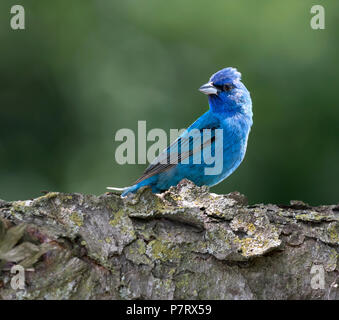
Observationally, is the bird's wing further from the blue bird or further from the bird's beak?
the bird's beak

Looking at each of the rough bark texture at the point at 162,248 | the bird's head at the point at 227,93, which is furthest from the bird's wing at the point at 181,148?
the rough bark texture at the point at 162,248

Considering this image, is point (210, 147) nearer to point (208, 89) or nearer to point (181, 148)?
point (181, 148)

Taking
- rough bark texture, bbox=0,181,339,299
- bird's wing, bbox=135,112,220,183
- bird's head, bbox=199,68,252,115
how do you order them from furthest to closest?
bird's head, bbox=199,68,252,115, bird's wing, bbox=135,112,220,183, rough bark texture, bbox=0,181,339,299

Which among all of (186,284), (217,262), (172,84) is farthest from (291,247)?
(172,84)

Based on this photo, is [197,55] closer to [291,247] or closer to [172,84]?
[172,84]

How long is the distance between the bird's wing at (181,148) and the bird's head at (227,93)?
277 millimetres

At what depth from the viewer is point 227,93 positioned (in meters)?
7.13

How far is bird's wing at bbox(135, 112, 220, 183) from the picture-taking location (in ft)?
20.7

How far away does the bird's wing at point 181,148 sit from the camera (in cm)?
631

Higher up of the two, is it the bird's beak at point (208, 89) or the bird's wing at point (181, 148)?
the bird's beak at point (208, 89)

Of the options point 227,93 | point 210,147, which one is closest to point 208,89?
point 227,93

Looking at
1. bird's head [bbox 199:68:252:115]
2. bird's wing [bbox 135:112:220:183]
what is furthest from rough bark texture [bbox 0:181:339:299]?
bird's head [bbox 199:68:252:115]

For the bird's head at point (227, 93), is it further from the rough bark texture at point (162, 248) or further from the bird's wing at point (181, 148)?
the rough bark texture at point (162, 248)

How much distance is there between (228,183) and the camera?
25.5 ft
